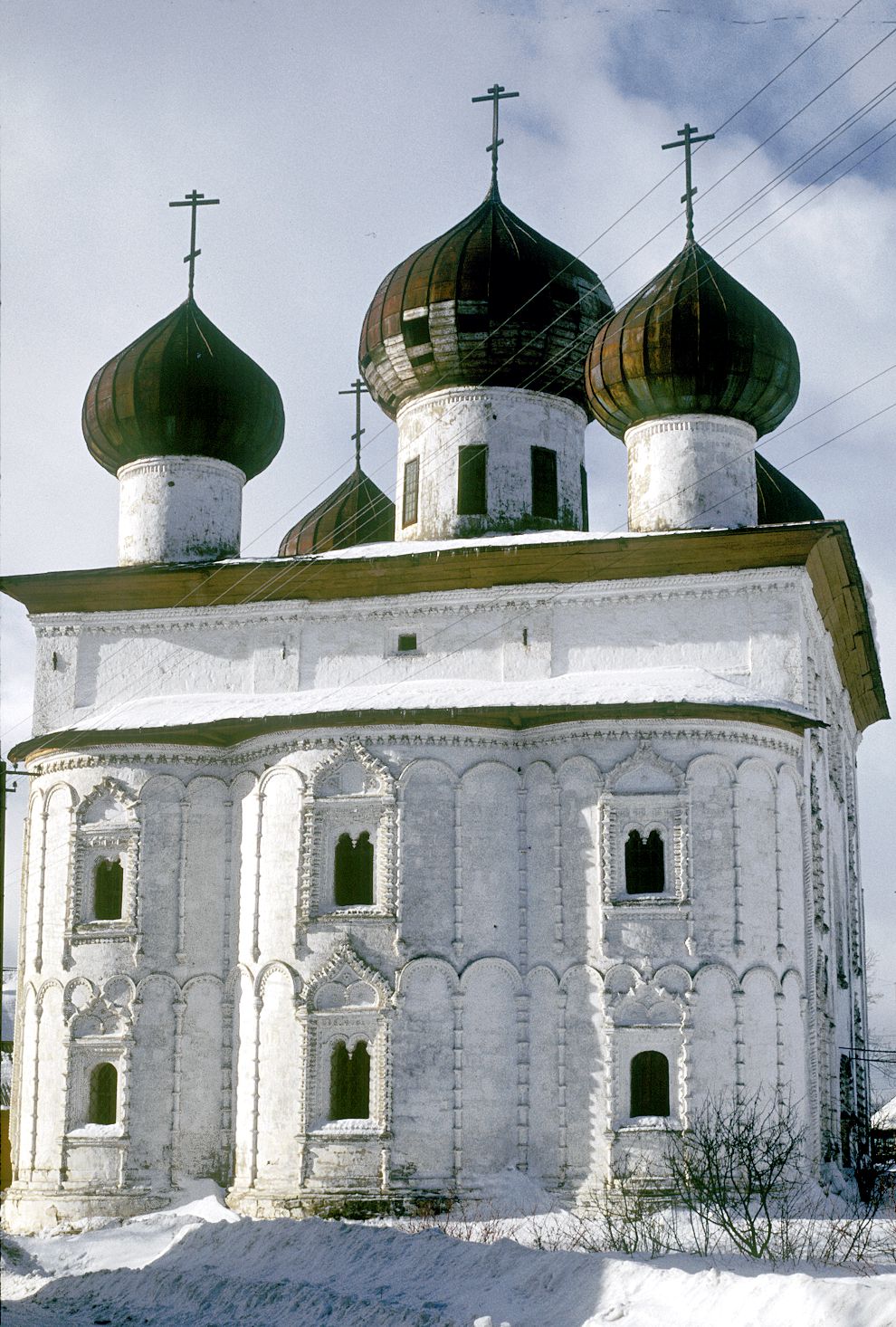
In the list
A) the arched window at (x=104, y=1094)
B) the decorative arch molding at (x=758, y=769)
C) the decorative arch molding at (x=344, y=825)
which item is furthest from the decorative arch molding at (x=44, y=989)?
the decorative arch molding at (x=758, y=769)

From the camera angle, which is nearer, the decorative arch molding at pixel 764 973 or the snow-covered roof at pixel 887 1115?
the decorative arch molding at pixel 764 973

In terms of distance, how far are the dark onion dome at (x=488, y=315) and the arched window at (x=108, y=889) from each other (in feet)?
22.3

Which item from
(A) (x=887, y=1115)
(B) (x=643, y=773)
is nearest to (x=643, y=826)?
(B) (x=643, y=773)

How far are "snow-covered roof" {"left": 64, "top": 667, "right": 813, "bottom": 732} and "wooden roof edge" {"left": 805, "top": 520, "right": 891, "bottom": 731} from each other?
1807 mm

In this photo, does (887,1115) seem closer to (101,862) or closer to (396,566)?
(396,566)

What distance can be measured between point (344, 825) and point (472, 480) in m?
5.08

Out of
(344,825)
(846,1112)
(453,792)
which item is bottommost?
(846,1112)

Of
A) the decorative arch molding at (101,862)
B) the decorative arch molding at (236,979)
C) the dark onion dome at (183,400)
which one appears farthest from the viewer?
the dark onion dome at (183,400)

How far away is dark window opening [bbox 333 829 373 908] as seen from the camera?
1756cm

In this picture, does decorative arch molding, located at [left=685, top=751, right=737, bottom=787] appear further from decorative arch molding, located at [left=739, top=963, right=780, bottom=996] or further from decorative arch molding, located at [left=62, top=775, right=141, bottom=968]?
decorative arch molding, located at [left=62, top=775, right=141, bottom=968]

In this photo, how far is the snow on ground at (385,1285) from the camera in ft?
34.0

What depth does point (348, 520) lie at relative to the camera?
84.6 ft

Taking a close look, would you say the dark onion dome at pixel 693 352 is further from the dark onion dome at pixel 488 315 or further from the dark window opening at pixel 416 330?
the dark window opening at pixel 416 330

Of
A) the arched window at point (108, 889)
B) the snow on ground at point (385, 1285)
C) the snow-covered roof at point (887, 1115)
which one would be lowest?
the snow-covered roof at point (887, 1115)
